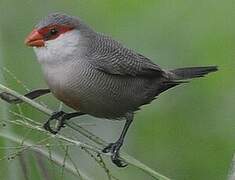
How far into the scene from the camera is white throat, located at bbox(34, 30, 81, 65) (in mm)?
2775

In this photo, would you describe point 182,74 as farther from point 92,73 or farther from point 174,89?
point 92,73

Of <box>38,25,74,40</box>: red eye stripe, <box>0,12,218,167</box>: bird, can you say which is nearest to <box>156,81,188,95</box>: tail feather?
<box>0,12,218,167</box>: bird

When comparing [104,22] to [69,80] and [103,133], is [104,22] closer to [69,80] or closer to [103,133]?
[103,133]

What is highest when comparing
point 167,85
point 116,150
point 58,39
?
point 58,39

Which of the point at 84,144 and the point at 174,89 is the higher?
the point at 84,144

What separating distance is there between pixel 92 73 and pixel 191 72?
427mm

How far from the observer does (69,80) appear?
2.79m

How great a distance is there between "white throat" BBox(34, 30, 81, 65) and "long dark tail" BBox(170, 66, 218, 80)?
1.36 ft

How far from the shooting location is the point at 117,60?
2955mm

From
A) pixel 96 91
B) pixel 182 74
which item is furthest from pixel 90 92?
pixel 182 74

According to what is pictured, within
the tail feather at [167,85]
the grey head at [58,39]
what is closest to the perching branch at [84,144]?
the grey head at [58,39]

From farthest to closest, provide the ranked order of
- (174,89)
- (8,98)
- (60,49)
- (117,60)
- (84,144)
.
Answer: (174,89) < (117,60) < (60,49) < (8,98) < (84,144)

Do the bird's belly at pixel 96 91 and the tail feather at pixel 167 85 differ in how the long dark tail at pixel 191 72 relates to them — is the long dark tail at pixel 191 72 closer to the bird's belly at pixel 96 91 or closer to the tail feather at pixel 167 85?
the tail feather at pixel 167 85

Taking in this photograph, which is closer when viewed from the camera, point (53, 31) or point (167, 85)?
point (53, 31)
